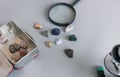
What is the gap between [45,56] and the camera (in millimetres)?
981

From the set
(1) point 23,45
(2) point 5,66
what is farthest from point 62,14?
(2) point 5,66

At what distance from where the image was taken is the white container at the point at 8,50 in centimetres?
91

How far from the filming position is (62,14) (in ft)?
3.53

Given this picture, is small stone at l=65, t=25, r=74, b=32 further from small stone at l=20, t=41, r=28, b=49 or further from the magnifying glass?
small stone at l=20, t=41, r=28, b=49

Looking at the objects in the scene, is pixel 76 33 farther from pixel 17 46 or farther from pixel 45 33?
pixel 17 46

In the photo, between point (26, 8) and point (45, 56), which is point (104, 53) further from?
point (26, 8)

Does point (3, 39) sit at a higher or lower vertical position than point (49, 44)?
higher

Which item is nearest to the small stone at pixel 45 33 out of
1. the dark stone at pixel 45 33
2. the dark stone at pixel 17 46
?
the dark stone at pixel 45 33

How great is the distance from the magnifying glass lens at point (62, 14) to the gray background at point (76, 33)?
3cm

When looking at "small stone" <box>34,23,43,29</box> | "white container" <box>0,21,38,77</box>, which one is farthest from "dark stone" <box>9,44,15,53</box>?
"small stone" <box>34,23,43,29</box>

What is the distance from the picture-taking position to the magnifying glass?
1.05 meters

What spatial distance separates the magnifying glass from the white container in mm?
143

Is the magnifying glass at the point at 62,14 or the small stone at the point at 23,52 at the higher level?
the small stone at the point at 23,52

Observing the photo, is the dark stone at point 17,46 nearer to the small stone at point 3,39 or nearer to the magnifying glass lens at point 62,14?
the small stone at point 3,39
